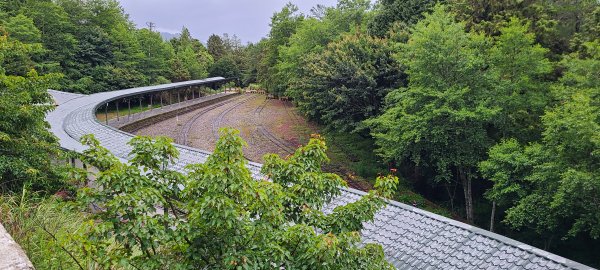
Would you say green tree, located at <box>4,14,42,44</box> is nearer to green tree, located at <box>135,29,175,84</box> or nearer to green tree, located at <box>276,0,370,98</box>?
green tree, located at <box>135,29,175,84</box>

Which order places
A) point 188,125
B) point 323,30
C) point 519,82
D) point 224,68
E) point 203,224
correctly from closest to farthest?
1. point 203,224
2. point 519,82
3. point 188,125
4. point 323,30
5. point 224,68

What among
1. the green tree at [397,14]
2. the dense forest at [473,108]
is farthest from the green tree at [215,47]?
the green tree at [397,14]

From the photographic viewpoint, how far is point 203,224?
339 cm

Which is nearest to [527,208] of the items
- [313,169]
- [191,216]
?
[313,169]

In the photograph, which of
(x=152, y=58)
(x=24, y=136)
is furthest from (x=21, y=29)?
(x=24, y=136)

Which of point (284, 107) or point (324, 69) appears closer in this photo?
point (324, 69)

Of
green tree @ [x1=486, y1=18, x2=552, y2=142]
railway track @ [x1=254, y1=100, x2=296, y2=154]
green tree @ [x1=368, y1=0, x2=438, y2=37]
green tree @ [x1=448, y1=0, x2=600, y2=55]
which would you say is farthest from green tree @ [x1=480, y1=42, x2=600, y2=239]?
railway track @ [x1=254, y1=100, x2=296, y2=154]

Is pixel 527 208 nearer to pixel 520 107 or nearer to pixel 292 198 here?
pixel 520 107

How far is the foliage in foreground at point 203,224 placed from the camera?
329cm

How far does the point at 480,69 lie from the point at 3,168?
15.8 meters

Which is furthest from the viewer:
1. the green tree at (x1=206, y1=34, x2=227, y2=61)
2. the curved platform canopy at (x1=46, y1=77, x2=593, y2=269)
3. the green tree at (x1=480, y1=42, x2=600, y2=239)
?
the green tree at (x1=206, y1=34, x2=227, y2=61)

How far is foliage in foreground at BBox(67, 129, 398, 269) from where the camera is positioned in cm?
329

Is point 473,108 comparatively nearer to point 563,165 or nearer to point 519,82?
point 519,82

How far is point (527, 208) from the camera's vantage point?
12.2 metres
